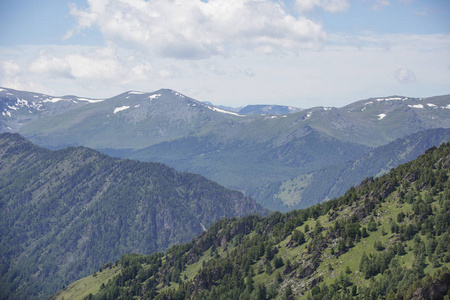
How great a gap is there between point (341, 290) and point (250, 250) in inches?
2810

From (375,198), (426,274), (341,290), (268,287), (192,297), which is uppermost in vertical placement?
(375,198)

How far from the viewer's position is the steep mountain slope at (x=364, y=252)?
12025cm

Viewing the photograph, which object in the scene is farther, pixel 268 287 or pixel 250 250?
pixel 250 250

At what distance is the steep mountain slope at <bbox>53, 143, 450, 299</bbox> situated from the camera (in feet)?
395

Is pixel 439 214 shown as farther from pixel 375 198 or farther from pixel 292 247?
pixel 292 247

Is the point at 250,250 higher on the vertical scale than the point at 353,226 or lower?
lower

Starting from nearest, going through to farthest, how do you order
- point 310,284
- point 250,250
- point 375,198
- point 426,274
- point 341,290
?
1. point 426,274
2. point 341,290
3. point 310,284
4. point 375,198
5. point 250,250

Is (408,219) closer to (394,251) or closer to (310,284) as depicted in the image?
(394,251)

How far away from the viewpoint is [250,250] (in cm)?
19800

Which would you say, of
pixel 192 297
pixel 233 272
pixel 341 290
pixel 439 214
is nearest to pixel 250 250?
pixel 233 272

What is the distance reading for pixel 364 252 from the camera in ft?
457

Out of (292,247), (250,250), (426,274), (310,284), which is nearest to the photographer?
(426,274)

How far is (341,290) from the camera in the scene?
130000mm

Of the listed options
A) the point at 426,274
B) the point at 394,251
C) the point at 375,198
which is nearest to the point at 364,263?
the point at 394,251
